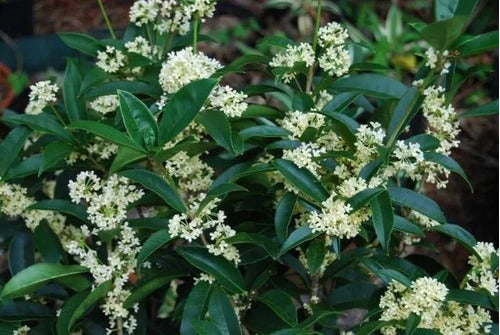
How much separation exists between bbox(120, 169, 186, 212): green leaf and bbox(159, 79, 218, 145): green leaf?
6cm

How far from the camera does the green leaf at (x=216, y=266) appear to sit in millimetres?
1225

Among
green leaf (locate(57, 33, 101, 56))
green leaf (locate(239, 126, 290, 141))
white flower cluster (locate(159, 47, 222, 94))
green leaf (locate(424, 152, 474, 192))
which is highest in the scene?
green leaf (locate(57, 33, 101, 56))

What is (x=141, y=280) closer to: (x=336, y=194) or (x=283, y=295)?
(x=283, y=295)

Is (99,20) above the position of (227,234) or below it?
above

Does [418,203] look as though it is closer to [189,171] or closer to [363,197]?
[363,197]

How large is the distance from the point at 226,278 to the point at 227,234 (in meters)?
0.06

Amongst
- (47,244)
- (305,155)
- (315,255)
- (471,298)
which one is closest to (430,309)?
(471,298)

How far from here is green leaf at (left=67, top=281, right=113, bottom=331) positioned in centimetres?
124

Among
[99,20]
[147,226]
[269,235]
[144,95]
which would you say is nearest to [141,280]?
[147,226]

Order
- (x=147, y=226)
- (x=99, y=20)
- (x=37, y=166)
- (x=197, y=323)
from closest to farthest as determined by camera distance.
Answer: (x=197, y=323)
(x=147, y=226)
(x=37, y=166)
(x=99, y=20)

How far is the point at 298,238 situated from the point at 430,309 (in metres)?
0.22

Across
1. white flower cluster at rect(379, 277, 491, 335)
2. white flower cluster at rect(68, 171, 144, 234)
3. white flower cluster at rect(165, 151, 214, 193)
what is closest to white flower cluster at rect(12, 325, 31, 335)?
white flower cluster at rect(68, 171, 144, 234)

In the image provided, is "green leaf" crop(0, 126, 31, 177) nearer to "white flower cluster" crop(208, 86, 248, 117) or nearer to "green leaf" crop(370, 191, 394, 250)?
"white flower cluster" crop(208, 86, 248, 117)

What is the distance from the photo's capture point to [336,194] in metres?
1.20
